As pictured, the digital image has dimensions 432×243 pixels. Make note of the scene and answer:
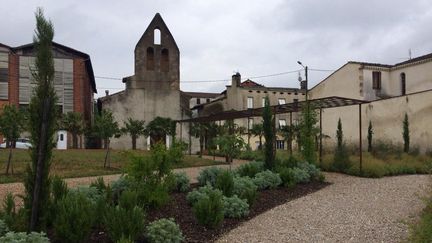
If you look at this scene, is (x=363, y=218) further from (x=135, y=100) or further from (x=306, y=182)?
(x=135, y=100)

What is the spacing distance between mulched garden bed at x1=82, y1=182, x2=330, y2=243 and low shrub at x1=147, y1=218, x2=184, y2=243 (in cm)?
23

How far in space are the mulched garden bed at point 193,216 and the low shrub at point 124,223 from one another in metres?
0.27

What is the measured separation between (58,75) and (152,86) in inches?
319

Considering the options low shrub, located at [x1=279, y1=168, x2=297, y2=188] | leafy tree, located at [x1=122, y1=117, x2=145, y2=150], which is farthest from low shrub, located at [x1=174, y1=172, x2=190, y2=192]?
leafy tree, located at [x1=122, y1=117, x2=145, y2=150]

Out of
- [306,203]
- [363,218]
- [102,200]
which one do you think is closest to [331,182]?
[306,203]

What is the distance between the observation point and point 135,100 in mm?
42469

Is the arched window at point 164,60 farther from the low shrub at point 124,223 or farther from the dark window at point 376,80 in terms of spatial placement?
the low shrub at point 124,223

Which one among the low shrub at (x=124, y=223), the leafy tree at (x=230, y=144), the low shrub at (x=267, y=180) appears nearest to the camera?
the low shrub at (x=124, y=223)

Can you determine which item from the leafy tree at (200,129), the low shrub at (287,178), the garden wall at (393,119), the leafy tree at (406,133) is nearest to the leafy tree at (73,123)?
the leafy tree at (200,129)

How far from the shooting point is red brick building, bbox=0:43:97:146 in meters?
40.7

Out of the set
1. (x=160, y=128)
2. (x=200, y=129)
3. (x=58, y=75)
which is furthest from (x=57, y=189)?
(x=58, y=75)

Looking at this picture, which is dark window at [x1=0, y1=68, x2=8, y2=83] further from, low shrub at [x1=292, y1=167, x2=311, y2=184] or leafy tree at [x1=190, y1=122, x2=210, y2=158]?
low shrub at [x1=292, y1=167, x2=311, y2=184]

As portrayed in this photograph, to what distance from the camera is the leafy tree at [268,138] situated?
47.3ft

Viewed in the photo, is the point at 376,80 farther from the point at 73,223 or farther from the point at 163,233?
the point at 73,223
